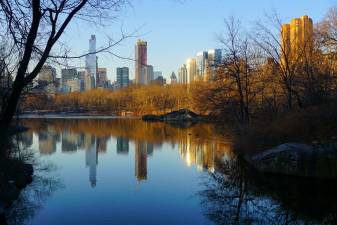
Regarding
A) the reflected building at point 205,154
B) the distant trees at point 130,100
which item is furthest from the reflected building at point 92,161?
the distant trees at point 130,100

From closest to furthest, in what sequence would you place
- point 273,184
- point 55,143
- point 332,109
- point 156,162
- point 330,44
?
point 273,184
point 332,109
point 156,162
point 330,44
point 55,143

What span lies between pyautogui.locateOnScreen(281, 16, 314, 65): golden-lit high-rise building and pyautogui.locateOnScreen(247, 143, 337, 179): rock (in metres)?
9.00

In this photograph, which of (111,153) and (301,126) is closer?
(301,126)

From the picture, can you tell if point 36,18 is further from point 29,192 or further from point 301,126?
point 301,126

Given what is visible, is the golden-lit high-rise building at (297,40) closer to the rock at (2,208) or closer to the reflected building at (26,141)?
the reflected building at (26,141)

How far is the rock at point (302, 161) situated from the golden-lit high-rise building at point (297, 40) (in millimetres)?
8998

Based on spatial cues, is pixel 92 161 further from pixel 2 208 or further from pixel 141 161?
pixel 2 208

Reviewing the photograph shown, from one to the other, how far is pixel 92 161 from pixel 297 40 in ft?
54.4

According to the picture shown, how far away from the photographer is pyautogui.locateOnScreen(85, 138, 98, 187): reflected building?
57.7 ft

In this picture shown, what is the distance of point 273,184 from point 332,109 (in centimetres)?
532

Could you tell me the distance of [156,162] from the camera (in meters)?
22.7

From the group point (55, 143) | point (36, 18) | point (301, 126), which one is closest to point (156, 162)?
point (301, 126)

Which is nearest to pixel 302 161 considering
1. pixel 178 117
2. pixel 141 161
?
pixel 141 161

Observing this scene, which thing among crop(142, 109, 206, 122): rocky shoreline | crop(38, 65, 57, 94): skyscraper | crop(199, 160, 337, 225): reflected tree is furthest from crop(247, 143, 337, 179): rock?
crop(142, 109, 206, 122): rocky shoreline
